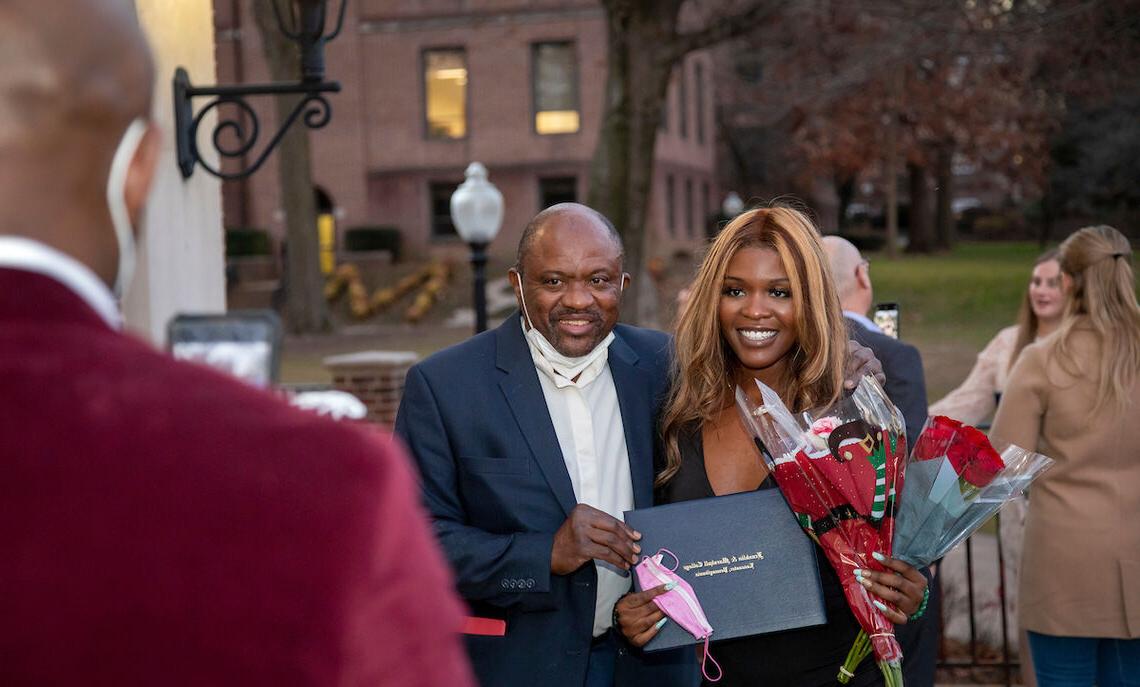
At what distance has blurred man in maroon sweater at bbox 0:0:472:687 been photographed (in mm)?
1005

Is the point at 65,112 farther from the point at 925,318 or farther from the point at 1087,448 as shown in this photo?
the point at 925,318

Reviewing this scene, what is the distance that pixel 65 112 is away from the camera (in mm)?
1049

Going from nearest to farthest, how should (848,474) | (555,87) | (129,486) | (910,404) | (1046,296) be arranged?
(129,486) → (848,474) → (910,404) → (1046,296) → (555,87)

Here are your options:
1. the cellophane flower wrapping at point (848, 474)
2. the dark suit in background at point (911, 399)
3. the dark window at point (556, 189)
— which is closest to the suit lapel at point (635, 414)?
the cellophane flower wrapping at point (848, 474)

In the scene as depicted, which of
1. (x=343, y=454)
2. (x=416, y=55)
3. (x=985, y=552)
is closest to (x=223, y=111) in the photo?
(x=416, y=55)

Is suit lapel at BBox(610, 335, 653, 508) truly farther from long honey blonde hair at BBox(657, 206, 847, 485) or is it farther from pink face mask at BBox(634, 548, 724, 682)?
pink face mask at BBox(634, 548, 724, 682)

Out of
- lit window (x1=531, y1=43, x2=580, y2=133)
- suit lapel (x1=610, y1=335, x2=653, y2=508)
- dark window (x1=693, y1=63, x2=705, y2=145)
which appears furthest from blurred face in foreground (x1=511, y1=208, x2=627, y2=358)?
dark window (x1=693, y1=63, x2=705, y2=145)

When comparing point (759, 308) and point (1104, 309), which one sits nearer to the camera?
point (759, 308)

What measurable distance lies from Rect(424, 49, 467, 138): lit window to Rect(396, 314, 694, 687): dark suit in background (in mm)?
32840

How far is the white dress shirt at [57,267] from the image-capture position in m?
1.03

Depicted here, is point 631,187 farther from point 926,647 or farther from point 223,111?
point 223,111

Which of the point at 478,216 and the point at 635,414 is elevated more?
the point at 478,216

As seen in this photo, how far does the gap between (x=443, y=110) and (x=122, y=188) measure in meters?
35.6

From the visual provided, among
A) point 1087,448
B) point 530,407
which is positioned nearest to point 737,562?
point 530,407
